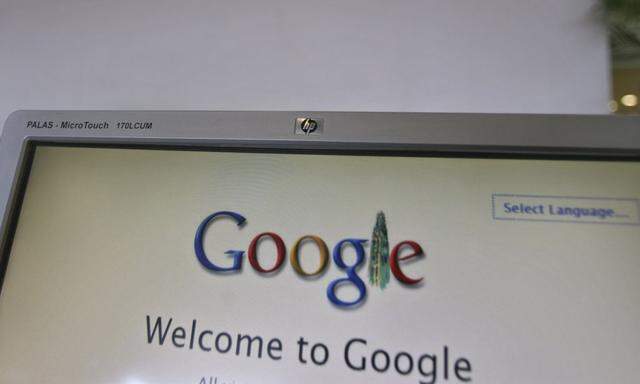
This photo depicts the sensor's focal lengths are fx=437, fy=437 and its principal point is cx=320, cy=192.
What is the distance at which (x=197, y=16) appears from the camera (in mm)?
759

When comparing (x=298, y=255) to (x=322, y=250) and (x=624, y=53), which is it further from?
(x=624, y=53)

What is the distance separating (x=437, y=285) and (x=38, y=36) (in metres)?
0.83

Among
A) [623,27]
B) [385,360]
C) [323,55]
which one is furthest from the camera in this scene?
[323,55]

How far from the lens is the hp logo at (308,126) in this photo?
0.53 m

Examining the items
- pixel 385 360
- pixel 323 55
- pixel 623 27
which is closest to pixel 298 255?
pixel 385 360

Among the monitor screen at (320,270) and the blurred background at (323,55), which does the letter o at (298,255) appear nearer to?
the monitor screen at (320,270)

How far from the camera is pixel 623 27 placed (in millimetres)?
597

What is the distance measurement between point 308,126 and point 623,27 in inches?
18.0

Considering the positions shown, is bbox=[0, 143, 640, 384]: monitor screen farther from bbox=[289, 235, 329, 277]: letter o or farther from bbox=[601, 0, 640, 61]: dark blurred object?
bbox=[601, 0, 640, 61]: dark blurred object

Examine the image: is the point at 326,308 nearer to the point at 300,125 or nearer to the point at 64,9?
the point at 300,125

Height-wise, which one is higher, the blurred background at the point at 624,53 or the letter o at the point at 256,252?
the blurred background at the point at 624,53

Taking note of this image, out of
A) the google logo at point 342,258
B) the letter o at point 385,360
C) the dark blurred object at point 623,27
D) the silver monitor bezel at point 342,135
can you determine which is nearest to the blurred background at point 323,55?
the dark blurred object at point 623,27

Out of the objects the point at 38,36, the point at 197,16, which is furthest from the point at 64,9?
the point at 197,16

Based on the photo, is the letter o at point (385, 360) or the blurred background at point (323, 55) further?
Result: the blurred background at point (323, 55)
